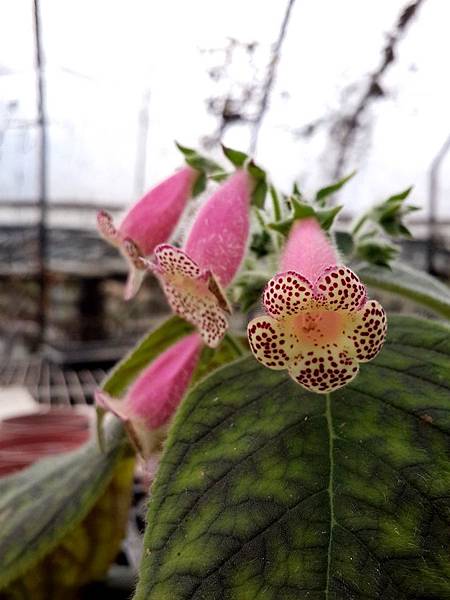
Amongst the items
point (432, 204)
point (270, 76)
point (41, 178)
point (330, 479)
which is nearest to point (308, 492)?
point (330, 479)

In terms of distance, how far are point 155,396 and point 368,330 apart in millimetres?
140

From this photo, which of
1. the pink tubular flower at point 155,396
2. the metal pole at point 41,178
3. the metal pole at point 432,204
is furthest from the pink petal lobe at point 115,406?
the metal pole at point 432,204

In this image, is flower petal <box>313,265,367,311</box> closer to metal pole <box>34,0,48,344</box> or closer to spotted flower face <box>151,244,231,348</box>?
spotted flower face <box>151,244,231,348</box>

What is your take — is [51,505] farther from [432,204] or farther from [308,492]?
[432,204]

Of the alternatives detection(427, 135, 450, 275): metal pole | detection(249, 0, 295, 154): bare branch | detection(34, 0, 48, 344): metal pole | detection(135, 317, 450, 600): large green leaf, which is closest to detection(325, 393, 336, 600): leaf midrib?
detection(135, 317, 450, 600): large green leaf

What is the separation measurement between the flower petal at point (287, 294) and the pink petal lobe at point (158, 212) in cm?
13

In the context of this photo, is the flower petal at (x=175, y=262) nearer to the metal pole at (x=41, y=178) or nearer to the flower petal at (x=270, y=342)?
the flower petal at (x=270, y=342)

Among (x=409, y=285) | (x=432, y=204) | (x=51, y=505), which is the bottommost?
(x=432, y=204)

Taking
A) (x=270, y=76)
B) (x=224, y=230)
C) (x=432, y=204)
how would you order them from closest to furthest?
(x=224, y=230) → (x=270, y=76) → (x=432, y=204)

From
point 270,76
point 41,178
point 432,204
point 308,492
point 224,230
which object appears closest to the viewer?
point 308,492

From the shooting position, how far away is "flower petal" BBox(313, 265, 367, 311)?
21cm

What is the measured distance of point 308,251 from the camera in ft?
0.86

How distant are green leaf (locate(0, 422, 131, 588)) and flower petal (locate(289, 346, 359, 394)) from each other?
0.14m

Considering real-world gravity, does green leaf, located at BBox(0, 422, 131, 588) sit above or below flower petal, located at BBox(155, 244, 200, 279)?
below
